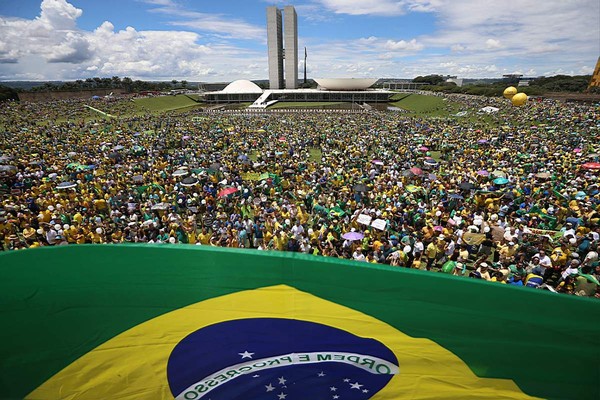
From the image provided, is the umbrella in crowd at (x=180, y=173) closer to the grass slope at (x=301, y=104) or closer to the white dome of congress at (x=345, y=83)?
the grass slope at (x=301, y=104)

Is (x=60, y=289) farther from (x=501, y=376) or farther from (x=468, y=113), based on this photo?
(x=468, y=113)

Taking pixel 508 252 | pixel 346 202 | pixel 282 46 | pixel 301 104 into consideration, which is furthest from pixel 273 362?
pixel 282 46

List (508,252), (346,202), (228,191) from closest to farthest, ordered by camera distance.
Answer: (508,252)
(346,202)
(228,191)

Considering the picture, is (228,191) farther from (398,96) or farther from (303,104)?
(398,96)

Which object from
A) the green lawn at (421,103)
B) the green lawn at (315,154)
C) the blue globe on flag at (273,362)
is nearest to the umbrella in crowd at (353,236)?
the blue globe on flag at (273,362)

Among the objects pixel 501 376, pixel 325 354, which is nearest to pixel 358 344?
pixel 325 354
